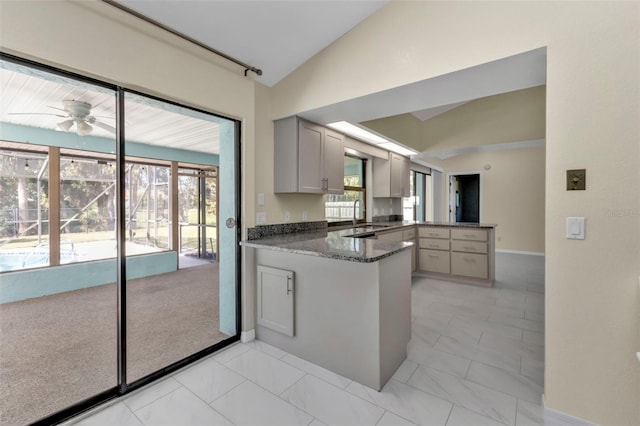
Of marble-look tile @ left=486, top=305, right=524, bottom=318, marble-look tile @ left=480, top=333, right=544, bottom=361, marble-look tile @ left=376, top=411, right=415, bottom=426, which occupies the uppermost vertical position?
marble-look tile @ left=486, top=305, right=524, bottom=318

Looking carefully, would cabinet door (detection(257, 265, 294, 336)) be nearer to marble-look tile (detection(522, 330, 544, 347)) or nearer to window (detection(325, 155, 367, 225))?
window (detection(325, 155, 367, 225))

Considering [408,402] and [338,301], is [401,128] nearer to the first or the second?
[338,301]

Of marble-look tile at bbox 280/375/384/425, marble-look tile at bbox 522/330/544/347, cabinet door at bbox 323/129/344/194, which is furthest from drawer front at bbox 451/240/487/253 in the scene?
marble-look tile at bbox 280/375/384/425

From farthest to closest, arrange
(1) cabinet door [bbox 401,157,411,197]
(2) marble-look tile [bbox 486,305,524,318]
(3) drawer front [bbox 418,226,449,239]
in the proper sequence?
(1) cabinet door [bbox 401,157,411,197] → (3) drawer front [bbox 418,226,449,239] → (2) marble-look tile [bbox 486,305,524,318]

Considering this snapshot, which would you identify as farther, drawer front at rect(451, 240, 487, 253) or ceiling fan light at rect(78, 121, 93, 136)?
drawer front at rect(451, 240, 487, 253)

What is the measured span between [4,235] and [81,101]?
3.28ft

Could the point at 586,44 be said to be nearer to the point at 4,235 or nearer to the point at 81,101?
the point at 81,101

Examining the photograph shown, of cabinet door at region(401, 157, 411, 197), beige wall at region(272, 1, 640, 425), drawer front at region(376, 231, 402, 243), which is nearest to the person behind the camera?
beige wall at region(272, 1, 640, 425)

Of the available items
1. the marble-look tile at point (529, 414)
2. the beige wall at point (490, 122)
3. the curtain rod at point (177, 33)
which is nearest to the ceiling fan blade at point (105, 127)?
the curtain rod at point (177, 33)

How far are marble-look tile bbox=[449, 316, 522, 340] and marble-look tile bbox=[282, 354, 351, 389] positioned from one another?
152 centimetres

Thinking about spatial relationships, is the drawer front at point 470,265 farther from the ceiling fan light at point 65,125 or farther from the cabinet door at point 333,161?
the ceiling fan light at point 65,125

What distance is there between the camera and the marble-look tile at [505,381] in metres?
1.80

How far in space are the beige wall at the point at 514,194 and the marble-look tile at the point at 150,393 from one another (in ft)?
24.6

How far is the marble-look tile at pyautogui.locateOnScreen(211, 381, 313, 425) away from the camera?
160cm
